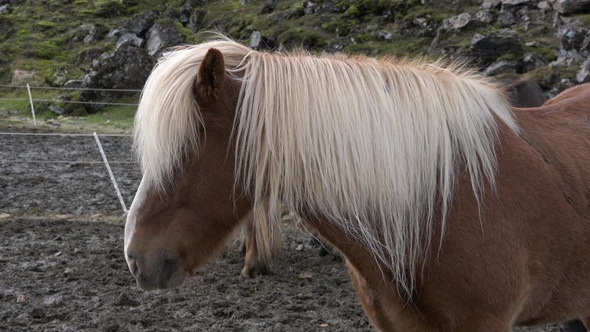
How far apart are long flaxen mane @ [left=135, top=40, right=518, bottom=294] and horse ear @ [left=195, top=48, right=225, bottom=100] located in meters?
0.05

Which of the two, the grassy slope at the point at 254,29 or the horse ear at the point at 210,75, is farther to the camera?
the grassy slope at the point at 254,29

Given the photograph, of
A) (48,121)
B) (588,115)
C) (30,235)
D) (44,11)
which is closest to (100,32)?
(44,11)

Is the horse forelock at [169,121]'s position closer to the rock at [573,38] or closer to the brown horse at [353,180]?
the brown horse at [353,180]

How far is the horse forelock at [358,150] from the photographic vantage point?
240 cm

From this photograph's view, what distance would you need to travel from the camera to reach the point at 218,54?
2.28 meters

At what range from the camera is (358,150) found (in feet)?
7.96

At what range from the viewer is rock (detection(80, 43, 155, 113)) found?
20594 millimetres

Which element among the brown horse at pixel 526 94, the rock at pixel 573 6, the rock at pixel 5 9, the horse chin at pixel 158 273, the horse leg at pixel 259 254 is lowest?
the rock at pixel 5 9

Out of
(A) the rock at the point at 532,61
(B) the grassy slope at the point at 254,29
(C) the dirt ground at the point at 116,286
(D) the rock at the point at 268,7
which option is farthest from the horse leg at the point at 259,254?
(D) the rock at the point at 268,7

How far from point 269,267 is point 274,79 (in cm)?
370

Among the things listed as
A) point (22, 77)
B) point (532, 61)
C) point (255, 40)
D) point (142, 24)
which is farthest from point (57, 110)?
point (532, 61)

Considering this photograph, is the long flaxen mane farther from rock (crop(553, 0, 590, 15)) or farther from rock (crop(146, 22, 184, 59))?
rock (crop(146, 22, 184, 59))

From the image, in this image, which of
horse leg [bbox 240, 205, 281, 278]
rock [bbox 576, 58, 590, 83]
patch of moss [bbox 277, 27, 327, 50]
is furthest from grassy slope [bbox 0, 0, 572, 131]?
horse leg [bbox 240, 205, 281, 278]

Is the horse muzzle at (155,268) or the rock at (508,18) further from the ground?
the horse muzzle at (155,268)
